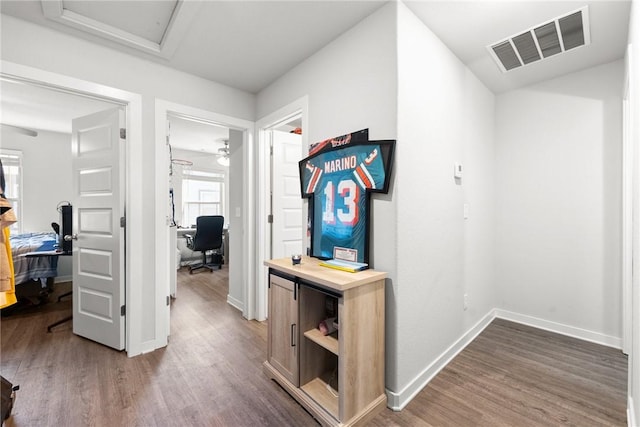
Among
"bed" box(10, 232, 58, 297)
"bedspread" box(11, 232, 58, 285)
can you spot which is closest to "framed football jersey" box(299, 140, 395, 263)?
"bed" box(10, 232, 58, 297)

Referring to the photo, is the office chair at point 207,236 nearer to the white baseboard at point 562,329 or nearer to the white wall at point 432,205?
the white wall at point 432,205

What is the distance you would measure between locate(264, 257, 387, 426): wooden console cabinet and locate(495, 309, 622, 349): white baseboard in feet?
7.24

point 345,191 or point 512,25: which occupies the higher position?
point 512,25

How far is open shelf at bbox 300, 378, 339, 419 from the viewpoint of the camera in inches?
62.3

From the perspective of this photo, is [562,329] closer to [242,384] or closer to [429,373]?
[429,373]

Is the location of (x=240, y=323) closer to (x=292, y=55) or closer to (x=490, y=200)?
(x=292, y=55)

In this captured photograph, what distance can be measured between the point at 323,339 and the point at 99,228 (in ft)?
7.34

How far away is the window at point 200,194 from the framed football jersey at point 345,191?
520 centimetres

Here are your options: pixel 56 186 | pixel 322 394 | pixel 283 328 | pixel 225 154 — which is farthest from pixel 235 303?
pixel 56 186

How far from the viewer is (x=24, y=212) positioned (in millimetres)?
4711

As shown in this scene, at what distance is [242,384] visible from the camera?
1.93 meters

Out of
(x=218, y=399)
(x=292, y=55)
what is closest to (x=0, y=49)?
(x=292, y=55)

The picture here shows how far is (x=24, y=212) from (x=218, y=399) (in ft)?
17.9

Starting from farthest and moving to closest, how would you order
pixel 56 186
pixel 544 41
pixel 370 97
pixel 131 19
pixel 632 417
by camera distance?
pixel 56 186 < pixel 544 41 < pixel 131 19 < pixel 370 97 < pixel 632 417
